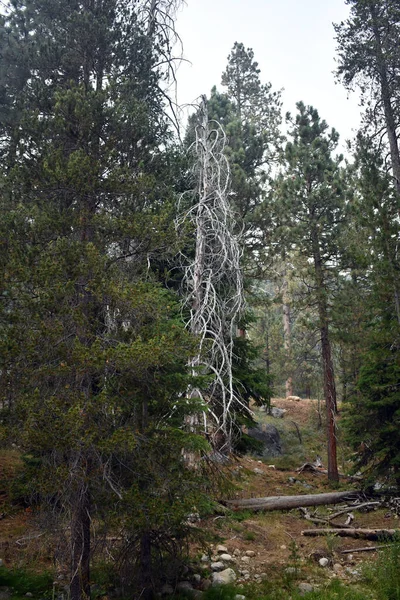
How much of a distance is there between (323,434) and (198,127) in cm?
1542

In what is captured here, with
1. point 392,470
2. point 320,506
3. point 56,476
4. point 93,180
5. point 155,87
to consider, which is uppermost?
point 155,87

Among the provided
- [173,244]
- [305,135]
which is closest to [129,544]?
[173,244]

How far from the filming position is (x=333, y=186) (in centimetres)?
1488

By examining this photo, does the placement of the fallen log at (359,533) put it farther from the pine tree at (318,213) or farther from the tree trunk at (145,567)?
the pine tree at (318,213)

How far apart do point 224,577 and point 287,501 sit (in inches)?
188

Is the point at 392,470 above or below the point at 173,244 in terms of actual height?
below

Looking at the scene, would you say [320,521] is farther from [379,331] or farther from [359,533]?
[379,331]

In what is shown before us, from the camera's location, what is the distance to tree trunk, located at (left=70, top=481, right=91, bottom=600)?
5227mm

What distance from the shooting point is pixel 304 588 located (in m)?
6.52

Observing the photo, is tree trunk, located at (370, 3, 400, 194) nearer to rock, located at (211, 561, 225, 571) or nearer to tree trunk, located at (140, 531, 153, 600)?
rock, located at (211, 561, 225, 571)

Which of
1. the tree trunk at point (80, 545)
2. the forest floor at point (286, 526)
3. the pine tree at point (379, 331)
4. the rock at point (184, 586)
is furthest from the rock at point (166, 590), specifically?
the pine tree at point (379, 331)

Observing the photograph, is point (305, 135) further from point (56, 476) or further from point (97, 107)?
point (56, 476)

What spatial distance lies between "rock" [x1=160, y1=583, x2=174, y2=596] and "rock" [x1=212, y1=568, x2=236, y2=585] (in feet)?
2.31

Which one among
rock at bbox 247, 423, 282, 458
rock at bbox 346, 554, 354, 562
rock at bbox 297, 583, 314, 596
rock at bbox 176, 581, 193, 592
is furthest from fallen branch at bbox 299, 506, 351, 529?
rock at bbox 247, 423, 282, 458
